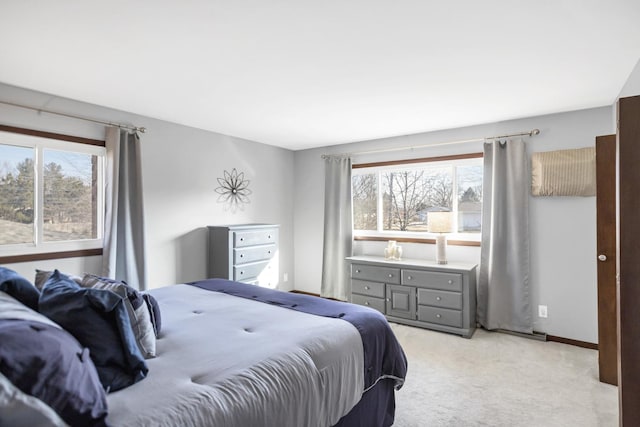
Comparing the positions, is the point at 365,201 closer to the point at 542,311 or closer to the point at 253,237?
the point at 253,237

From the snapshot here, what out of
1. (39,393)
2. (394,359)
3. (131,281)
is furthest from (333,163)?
(39,393)

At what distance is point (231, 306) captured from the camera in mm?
2260

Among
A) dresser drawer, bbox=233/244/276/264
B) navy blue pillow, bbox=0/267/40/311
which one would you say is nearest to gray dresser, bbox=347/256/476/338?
dresser drawer, bbox=233/244/276/264

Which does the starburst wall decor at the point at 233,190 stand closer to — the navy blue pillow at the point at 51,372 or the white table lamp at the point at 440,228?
the white table lamp at the point at 440,228

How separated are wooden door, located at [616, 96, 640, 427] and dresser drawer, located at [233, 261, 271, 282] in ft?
11.4

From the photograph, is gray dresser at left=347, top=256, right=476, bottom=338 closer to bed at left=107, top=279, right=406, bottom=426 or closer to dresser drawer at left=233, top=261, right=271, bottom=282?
dresser drawer at left=233, top=261, right=271, bottom=282

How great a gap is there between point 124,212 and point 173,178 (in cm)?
75

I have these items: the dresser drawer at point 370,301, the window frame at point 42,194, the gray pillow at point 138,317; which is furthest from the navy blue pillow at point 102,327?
the dresser drawer at point 370,301

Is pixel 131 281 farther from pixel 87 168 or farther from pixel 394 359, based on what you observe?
pixel 394 359

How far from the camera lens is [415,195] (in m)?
4.80

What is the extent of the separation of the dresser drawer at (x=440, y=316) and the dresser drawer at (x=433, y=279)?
0.25m

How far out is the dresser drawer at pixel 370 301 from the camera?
4398 millimetres

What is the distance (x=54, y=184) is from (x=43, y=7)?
1.93 metres

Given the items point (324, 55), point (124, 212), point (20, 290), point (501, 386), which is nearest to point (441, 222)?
point (501, 386)
